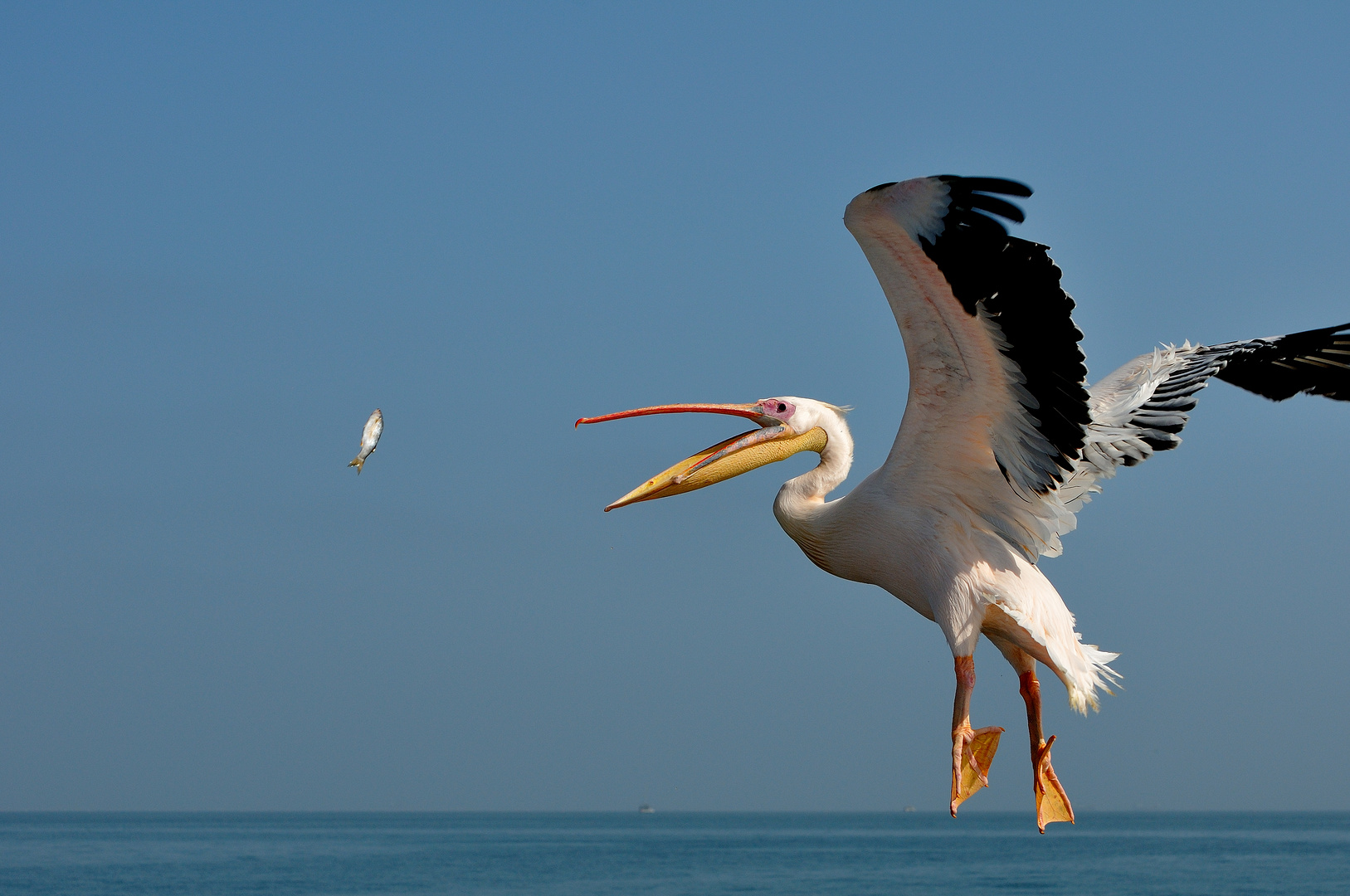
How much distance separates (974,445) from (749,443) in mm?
1340

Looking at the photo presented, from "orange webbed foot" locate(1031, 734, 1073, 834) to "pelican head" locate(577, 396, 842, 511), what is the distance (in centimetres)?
192

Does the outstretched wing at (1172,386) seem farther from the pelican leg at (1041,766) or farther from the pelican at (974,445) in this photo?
the pelican leg at (1041,766)

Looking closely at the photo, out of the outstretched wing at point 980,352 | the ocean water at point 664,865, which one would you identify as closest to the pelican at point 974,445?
the outstretched wing at point 980,352

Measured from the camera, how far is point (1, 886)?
58812 millimetres

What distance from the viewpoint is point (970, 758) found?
21.4 feet

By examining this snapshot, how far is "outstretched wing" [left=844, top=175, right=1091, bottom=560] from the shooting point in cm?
575

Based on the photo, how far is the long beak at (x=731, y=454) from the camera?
745cm

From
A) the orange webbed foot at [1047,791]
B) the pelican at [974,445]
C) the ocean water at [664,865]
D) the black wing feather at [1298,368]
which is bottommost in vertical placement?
the ocean water at [664,865]

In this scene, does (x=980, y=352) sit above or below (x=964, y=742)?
above

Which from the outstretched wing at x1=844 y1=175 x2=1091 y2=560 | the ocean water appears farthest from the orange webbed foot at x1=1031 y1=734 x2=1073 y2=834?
the ocean water

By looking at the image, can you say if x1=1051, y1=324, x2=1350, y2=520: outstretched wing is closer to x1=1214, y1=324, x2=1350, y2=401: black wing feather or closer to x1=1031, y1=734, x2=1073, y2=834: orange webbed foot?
x1=1214, y1=324, x2=1350, y2=401: black wing feather

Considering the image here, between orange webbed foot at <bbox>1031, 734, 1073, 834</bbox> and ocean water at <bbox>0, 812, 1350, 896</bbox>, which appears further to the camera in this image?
ocean water at <bbox>0, 812, 1350, 896</bbox>

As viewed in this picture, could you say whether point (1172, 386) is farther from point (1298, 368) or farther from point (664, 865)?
point (664, 865)

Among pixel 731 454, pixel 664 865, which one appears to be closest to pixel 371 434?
pixel 731 454
